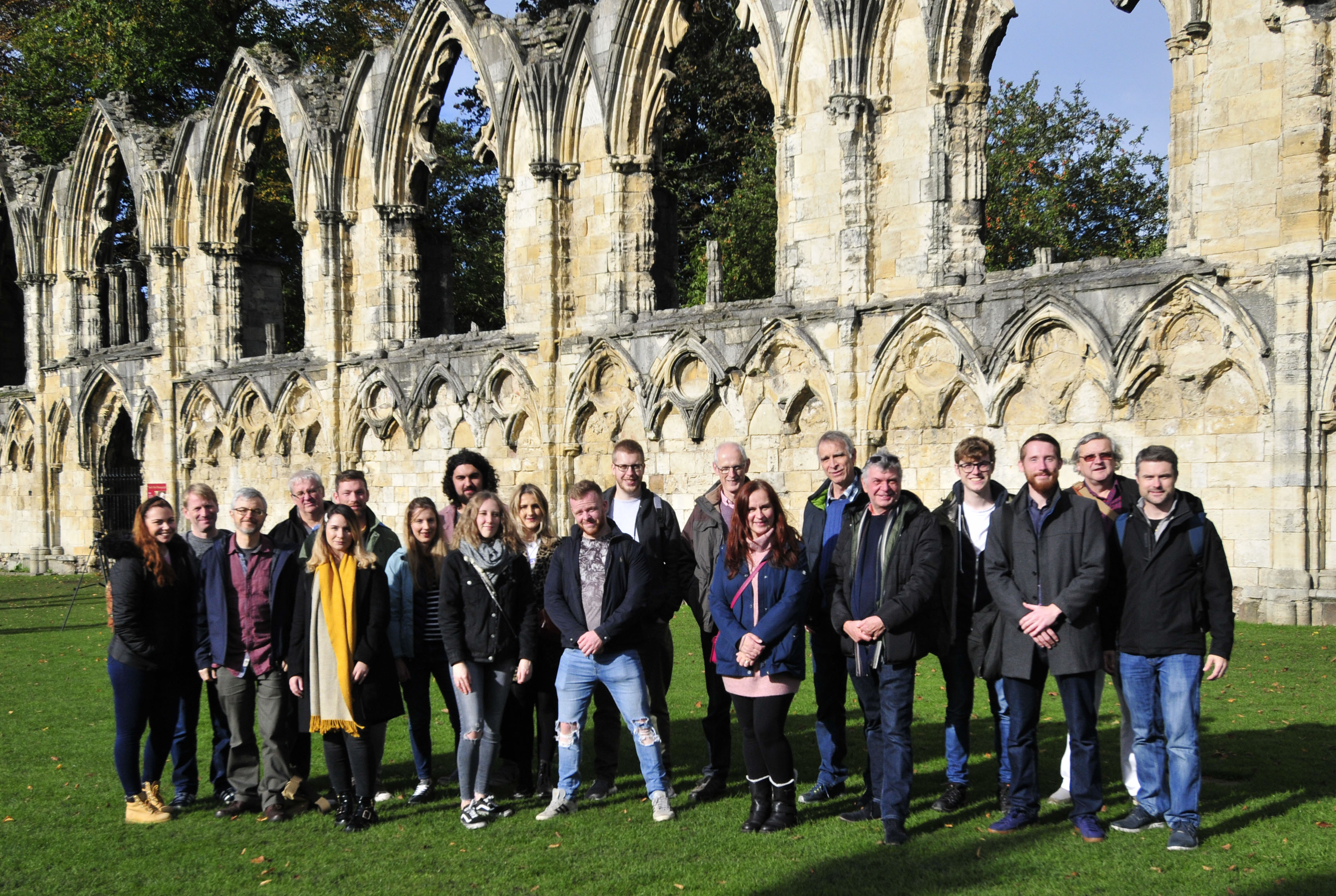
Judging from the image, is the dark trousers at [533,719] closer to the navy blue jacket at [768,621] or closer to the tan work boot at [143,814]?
the navy blue jacket at [768,621]

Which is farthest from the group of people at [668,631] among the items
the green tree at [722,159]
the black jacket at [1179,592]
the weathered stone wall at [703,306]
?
the green tree at [722,159]

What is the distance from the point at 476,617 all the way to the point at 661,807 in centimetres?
124

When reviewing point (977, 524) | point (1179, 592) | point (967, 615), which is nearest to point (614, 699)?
point (967, 615)

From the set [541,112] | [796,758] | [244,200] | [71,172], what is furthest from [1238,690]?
[71,172]

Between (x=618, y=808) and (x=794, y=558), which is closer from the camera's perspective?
(x=794, y=558)

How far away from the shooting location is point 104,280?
2753 centimetres

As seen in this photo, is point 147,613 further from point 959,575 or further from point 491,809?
point 959,575

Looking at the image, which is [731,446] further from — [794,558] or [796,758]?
[796,758]

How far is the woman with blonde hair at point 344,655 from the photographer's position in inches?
227

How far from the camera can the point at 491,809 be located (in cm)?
596

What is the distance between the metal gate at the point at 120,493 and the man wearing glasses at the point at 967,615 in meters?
21.6

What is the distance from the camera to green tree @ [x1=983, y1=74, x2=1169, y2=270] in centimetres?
3089

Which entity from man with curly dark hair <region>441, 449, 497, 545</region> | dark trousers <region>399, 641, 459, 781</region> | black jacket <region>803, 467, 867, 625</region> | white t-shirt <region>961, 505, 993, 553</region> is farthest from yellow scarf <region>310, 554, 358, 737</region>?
white t-shirt <region>961, 505, 993, 553</region>

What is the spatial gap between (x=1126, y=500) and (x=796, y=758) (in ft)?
7.81
